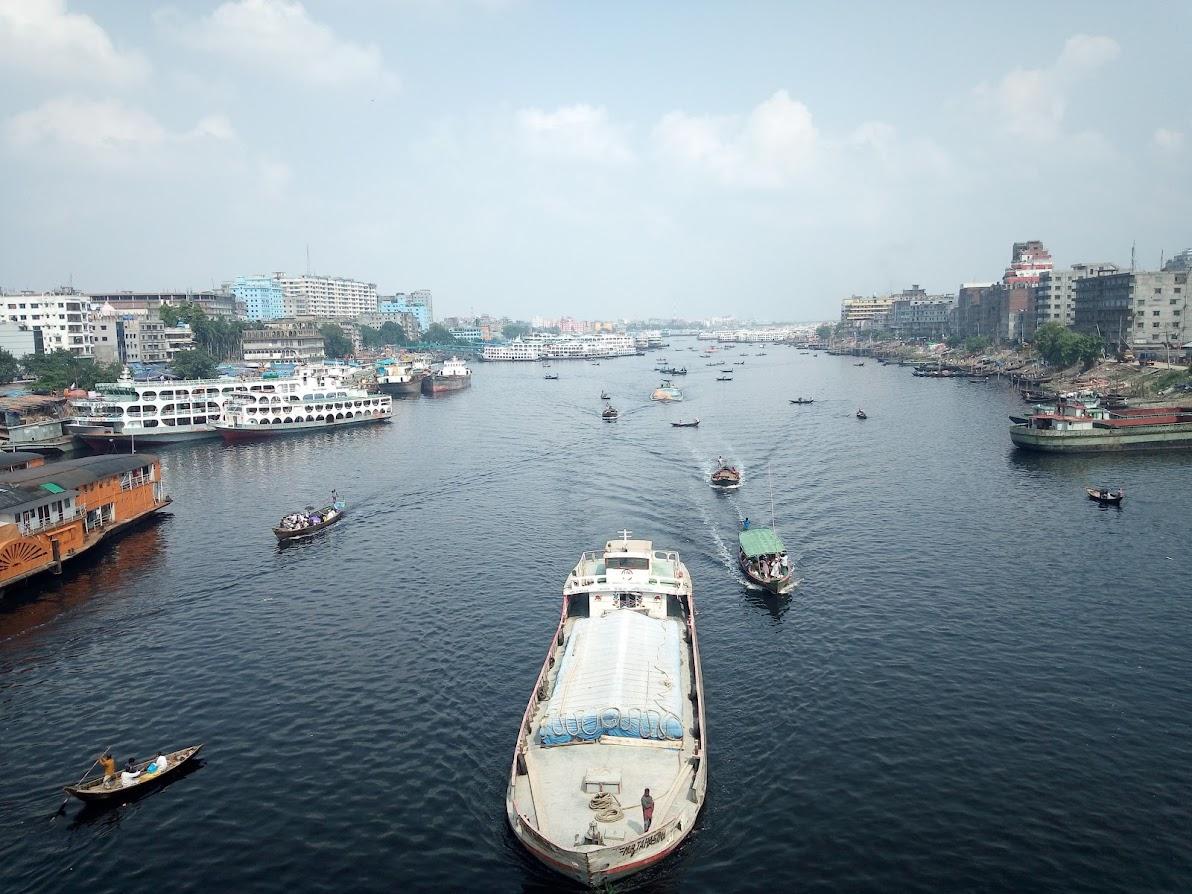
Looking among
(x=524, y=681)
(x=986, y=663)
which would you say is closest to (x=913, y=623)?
(x=986, y=663)

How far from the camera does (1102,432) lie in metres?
86.9

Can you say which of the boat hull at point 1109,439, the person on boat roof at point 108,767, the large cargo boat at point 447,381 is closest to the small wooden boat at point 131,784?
the person on boat roof at point 108,767

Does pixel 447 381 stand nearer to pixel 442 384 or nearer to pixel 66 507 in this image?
pixel 442 384

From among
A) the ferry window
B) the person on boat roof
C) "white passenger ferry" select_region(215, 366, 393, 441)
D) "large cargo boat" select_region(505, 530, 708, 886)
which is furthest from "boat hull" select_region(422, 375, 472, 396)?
the person on boat roof

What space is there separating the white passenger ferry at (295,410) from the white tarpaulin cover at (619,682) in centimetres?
8884

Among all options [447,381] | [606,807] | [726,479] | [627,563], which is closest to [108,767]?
[606,807]

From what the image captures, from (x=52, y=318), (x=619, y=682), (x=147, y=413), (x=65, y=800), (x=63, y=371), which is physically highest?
(x=52, y=318)

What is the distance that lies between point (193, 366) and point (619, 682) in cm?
14098

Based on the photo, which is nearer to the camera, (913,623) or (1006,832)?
(1006,832)

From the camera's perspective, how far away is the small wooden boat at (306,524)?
58.5 metres

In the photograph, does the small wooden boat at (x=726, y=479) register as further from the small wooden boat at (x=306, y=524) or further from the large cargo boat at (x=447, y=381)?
the large cargo boat at (x=447, y=381)

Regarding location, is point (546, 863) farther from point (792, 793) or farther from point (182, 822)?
point (182, 822)

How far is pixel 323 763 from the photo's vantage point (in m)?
30.3

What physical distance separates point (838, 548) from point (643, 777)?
3305 cm
